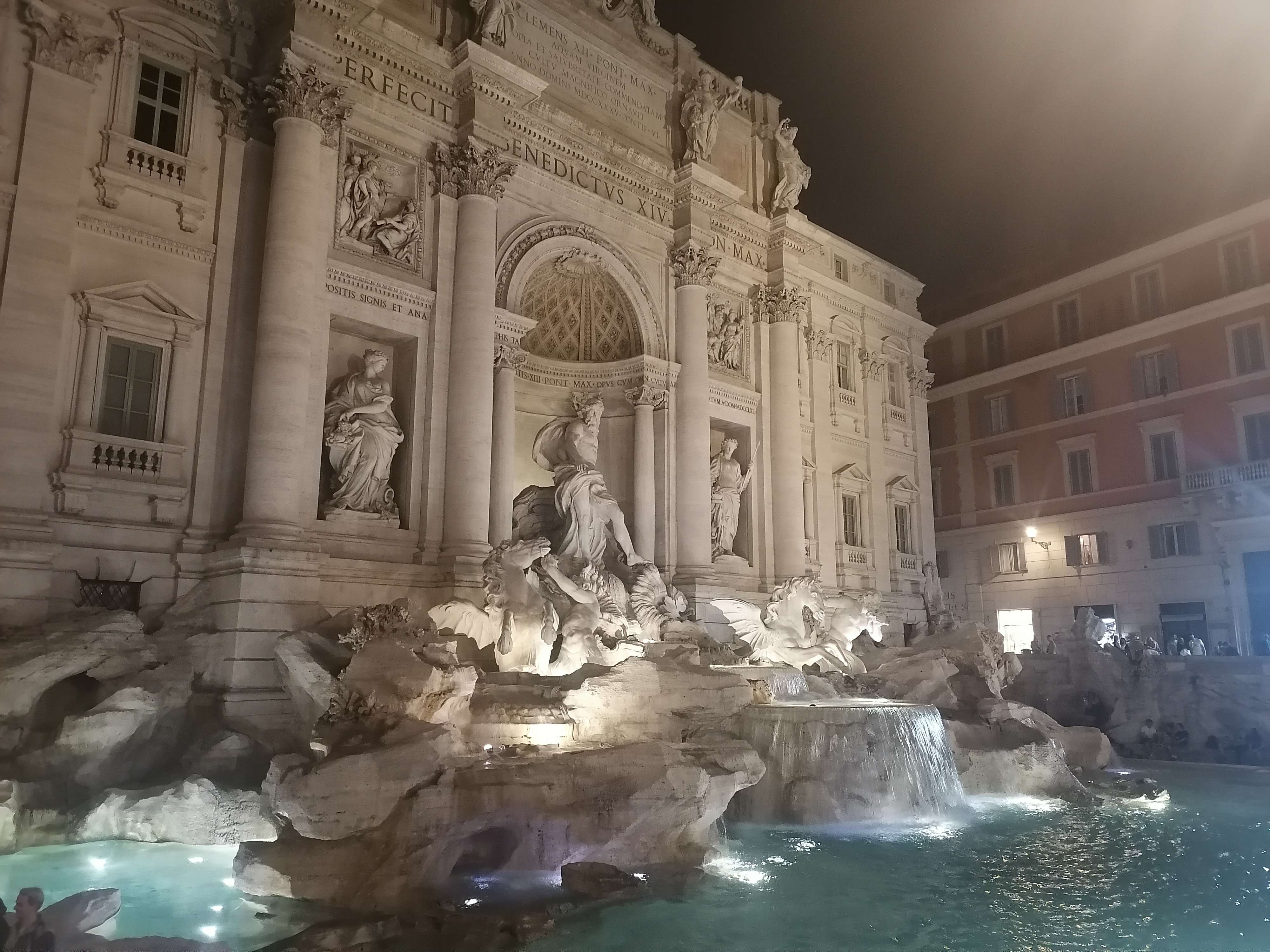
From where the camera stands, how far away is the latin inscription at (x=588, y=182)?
50.4ft

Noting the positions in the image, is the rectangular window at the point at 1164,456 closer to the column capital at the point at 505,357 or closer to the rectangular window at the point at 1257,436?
the rectangular window at the point at 1257,436

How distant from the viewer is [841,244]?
74.9 ft

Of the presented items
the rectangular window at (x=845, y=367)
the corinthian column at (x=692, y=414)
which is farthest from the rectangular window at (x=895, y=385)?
the corinthian column at (x=692, y=414)

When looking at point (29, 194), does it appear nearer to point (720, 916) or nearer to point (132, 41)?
point (132, 41)

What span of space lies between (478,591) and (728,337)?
8801 mm

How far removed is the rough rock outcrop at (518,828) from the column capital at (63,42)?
30.8ft

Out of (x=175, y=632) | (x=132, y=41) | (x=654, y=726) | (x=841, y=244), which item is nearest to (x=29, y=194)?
(x=132, y=41)

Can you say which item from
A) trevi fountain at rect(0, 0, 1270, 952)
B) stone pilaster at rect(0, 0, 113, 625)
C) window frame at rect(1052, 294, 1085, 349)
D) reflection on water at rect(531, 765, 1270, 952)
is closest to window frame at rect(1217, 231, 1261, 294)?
window frame at rect(1052, 294, 1085, 349)

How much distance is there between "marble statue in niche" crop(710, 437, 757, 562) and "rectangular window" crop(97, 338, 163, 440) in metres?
10.0

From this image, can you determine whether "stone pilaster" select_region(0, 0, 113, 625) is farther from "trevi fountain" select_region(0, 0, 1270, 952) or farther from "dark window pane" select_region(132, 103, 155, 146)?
"dark window pane" select_region(132, 103, 155, 146)

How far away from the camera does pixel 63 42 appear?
35.7 ft

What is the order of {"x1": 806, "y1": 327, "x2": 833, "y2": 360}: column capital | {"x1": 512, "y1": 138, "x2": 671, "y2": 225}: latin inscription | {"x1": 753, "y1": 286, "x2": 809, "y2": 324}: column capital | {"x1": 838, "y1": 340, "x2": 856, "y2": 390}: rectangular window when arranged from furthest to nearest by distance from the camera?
1. {"x1": 838, "y1": 340, "x2": 856, "y2": 390}: rectangular window
2. {"x1": 806, "y1": 327, "x2": 833, "y2": 360}: column capital
3. {"x1": 753, "y1": 286, "x2": 809, "y2": 324}: column capital
4. {"x1": 512, "y1": 138, "x2": 671, "y2": 225}: latin inscription

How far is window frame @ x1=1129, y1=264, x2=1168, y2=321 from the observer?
1067 inches

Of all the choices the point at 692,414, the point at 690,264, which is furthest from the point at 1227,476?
the point at 690,264
